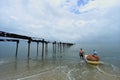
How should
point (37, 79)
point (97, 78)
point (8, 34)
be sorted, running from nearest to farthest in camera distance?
point (37, 79), point (97, 78), point (8, 34)

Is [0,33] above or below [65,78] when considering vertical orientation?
above

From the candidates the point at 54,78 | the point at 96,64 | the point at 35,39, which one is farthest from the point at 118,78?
the point at 35,39

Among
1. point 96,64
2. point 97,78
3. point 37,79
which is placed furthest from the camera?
point 96,64

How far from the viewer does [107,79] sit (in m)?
13.8

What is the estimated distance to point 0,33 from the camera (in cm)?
1475

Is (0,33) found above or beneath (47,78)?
above

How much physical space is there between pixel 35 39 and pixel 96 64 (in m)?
13.7

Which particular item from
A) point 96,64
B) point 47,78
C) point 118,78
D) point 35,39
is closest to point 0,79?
point 47,78

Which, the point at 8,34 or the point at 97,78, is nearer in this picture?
the point at 97,78

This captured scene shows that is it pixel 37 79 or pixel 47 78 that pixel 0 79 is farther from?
pixel 47 78

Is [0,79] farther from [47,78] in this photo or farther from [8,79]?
[47,78]

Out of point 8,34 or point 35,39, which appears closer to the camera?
point 8,34

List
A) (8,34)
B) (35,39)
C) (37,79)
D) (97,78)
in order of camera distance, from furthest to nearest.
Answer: (35,39), (8,34), (97,78), (37,79)

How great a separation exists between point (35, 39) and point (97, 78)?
1843 cm
